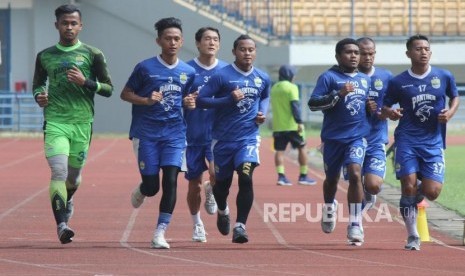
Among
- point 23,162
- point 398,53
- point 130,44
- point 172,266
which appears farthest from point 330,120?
point 130,44

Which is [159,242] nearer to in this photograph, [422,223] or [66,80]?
[66,80]

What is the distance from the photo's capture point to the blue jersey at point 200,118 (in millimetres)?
14680

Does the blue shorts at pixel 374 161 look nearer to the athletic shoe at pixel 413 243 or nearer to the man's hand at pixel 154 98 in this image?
the athletic shoe at pixel 413 243

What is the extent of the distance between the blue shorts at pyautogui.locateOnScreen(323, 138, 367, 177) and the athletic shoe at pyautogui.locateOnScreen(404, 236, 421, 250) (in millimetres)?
1059

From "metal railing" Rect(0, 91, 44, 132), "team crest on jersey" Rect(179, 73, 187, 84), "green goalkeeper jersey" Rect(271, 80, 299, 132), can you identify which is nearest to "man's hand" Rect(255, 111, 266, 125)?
"team crest on jersey" Rect(179, 73, 187, 84)

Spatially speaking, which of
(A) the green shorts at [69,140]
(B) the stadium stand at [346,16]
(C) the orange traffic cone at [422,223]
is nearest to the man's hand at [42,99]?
(A) the green shorts at [69,140]

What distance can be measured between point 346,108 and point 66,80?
2786mm

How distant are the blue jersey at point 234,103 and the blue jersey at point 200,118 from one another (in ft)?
1.50

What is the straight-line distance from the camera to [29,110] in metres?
43.8

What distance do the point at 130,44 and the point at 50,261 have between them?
3234 cm

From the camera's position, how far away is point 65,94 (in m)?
13.6

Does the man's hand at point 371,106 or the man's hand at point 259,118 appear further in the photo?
the man's hand at point 371,106

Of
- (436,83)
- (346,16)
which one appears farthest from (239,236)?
(346,16)

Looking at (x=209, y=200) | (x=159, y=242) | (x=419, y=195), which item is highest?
(x=419, y=195)
